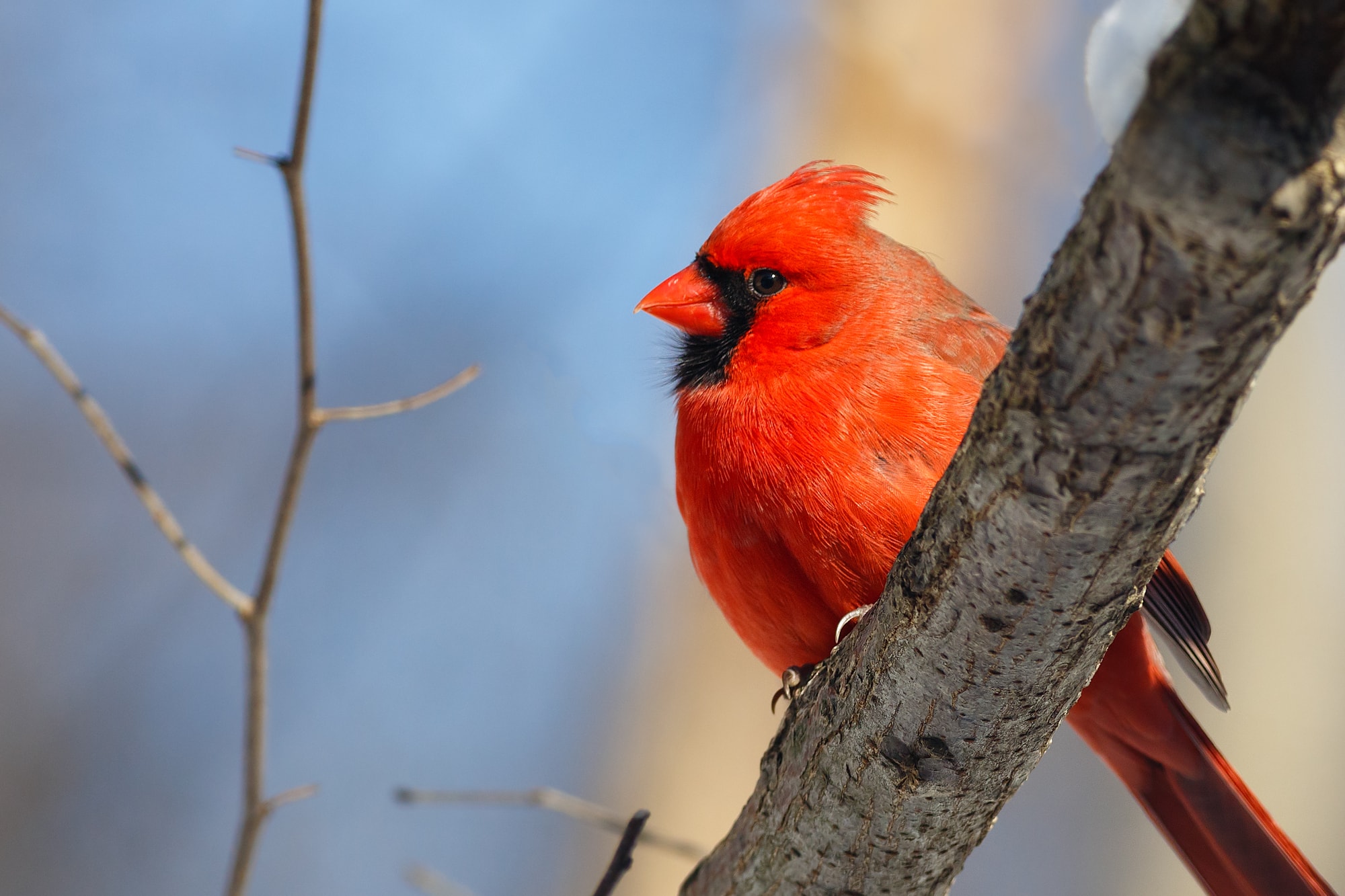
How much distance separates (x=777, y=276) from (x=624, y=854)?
1202 mm

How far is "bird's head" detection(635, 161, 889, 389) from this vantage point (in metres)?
2.20

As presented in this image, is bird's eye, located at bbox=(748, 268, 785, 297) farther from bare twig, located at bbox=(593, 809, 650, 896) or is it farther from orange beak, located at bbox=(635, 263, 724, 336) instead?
bare twig, located at bbox=(593, 809, 650, 896)

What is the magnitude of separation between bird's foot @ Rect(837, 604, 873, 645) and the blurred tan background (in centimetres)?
216

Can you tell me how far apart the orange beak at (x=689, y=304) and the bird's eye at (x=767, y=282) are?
0.09 metres

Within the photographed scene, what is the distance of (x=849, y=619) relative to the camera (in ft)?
5.78

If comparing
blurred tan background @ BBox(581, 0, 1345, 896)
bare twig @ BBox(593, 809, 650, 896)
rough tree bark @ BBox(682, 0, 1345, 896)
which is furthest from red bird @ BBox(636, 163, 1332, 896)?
blurred tan background @ BBox(581, 0, 1345, 896)

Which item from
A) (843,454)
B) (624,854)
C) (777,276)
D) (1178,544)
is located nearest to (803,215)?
(777,276)

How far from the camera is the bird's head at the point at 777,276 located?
86.7 inches

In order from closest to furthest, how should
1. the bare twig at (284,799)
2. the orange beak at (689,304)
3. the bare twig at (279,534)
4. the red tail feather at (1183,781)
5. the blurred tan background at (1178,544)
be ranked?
the bare twig at (279,534), the bare twig at (284,799), the red tail feather at (1183,781), the orange beak at (689,304), the blurred tan background at (1178,544)

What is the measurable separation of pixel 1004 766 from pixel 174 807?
15.2 feet

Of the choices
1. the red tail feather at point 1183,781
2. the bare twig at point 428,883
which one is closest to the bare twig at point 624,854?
the bare twig at point 428,883

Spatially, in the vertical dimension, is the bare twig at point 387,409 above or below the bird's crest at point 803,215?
below

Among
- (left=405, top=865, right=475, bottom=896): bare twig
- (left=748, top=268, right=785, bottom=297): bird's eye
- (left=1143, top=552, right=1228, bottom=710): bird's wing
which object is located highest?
(left=748, top=268, right=785, bottom=297): bird's eye

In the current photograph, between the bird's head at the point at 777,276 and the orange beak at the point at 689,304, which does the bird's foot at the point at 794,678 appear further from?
the orange beak at the point at 689,304
